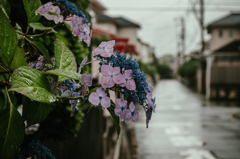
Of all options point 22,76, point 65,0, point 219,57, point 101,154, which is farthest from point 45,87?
point 219,57

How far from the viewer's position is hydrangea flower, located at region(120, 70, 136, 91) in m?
0.71

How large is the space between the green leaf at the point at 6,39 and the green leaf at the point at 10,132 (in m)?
0.15

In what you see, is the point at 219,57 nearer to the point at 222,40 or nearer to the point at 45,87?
the point at 222,40

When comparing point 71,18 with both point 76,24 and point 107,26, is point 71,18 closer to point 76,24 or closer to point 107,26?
point 76,24

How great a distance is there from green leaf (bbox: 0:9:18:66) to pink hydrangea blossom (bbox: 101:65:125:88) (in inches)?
10.5

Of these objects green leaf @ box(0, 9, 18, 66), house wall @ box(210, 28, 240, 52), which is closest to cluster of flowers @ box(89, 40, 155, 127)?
green leaf @ box(0, 9, 18, 66)

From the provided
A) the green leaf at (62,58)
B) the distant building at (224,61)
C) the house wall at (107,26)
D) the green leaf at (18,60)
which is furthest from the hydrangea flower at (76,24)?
the house wall at (107,26)

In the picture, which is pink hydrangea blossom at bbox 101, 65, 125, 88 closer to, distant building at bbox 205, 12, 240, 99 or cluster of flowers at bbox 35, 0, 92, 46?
cluster of flowers at bbox 35, 0, 92, 46

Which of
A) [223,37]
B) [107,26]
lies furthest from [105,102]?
[223,37]

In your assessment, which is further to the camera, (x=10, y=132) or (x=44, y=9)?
(x=44, y=9)

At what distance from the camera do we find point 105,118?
5.96m

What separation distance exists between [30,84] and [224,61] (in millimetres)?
25908

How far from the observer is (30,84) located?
65 cm

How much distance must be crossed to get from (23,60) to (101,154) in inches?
163
